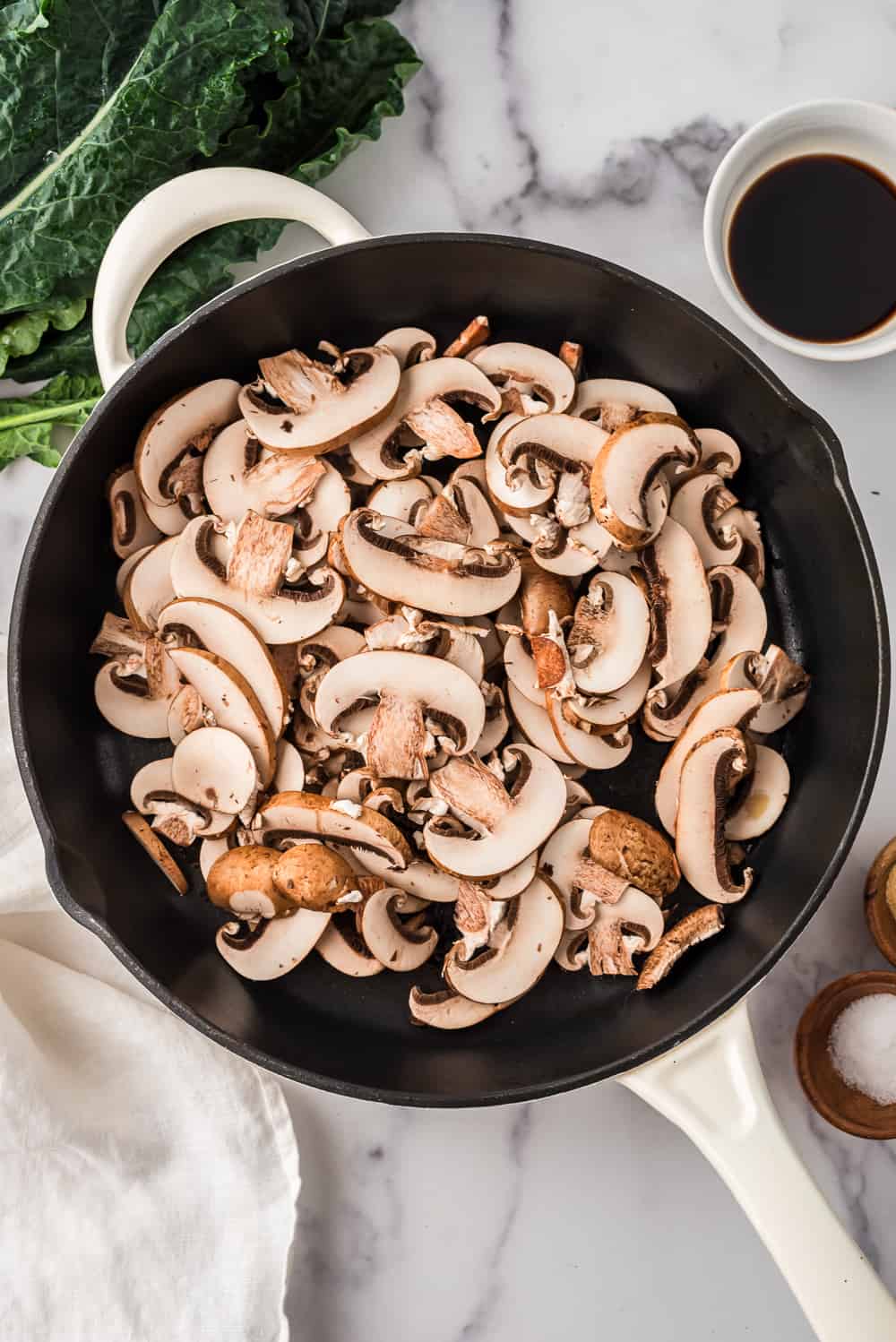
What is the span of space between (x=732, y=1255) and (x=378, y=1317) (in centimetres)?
46

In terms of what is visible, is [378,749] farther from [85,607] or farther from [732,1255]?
[732,1255]

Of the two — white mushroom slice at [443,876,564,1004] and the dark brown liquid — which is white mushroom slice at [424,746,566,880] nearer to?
white mushroom slice at [443,876,564,1004]

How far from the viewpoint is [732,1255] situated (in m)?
1.49

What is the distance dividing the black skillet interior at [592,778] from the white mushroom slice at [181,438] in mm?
24

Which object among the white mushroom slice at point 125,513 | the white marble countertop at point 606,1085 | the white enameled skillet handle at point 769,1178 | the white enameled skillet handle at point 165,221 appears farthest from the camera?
the white marble countertop at point 606,1085

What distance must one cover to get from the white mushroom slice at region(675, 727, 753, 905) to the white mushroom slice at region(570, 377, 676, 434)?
39cm

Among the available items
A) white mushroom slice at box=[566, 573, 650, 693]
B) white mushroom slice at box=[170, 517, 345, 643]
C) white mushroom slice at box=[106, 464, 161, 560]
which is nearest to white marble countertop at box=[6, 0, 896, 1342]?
white mushroom slice at box=[106, 464, 161, 560]

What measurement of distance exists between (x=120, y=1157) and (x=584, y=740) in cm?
76

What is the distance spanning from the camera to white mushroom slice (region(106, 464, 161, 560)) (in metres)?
1.33

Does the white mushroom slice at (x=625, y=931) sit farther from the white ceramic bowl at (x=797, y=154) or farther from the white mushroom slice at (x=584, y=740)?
the white ceramic bowl at (x=797, y=154)

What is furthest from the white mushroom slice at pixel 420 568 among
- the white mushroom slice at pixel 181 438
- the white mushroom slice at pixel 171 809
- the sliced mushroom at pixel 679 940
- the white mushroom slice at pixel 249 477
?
the sliced mushroom at pixel 679 940

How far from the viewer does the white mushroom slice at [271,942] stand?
1.31 m

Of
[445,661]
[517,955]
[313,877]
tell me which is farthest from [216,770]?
[517,955]

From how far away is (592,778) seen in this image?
1.41 m
